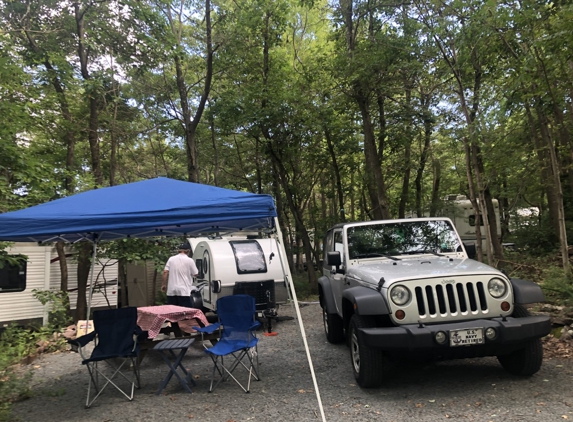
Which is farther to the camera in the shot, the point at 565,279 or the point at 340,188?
the point at 340,188

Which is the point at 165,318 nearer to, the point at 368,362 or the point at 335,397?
the point at 335,397

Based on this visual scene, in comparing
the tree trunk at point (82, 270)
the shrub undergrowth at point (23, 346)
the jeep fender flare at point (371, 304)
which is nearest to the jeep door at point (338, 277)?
the jeep fender flare at point (371, 304)

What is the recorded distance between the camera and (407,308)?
4.18 meters

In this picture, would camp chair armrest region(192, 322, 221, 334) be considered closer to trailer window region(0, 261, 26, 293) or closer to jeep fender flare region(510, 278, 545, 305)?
jeep fender flare region(510, 278, 545, 305)

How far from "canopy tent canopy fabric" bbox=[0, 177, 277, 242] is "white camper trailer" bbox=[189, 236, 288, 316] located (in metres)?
4.23

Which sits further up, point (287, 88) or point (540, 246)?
point (287, 88)

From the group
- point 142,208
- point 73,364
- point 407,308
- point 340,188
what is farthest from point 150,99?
point 407,308

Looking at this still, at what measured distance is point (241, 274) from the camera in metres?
9.32

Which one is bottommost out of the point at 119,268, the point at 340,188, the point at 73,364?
the point at 73,364

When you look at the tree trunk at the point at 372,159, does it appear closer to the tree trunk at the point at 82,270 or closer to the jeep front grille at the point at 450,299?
the jeep front grille at the point at 450,299

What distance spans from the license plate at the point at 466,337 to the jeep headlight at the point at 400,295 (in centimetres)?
52

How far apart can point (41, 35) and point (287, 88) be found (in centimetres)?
712

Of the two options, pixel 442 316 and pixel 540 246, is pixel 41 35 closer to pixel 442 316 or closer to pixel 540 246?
pixel 442 316

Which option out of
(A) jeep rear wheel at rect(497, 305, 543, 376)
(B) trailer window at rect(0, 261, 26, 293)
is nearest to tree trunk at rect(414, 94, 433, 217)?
(A) jeep rear wheel at rect(497, 305, 543, 376)
